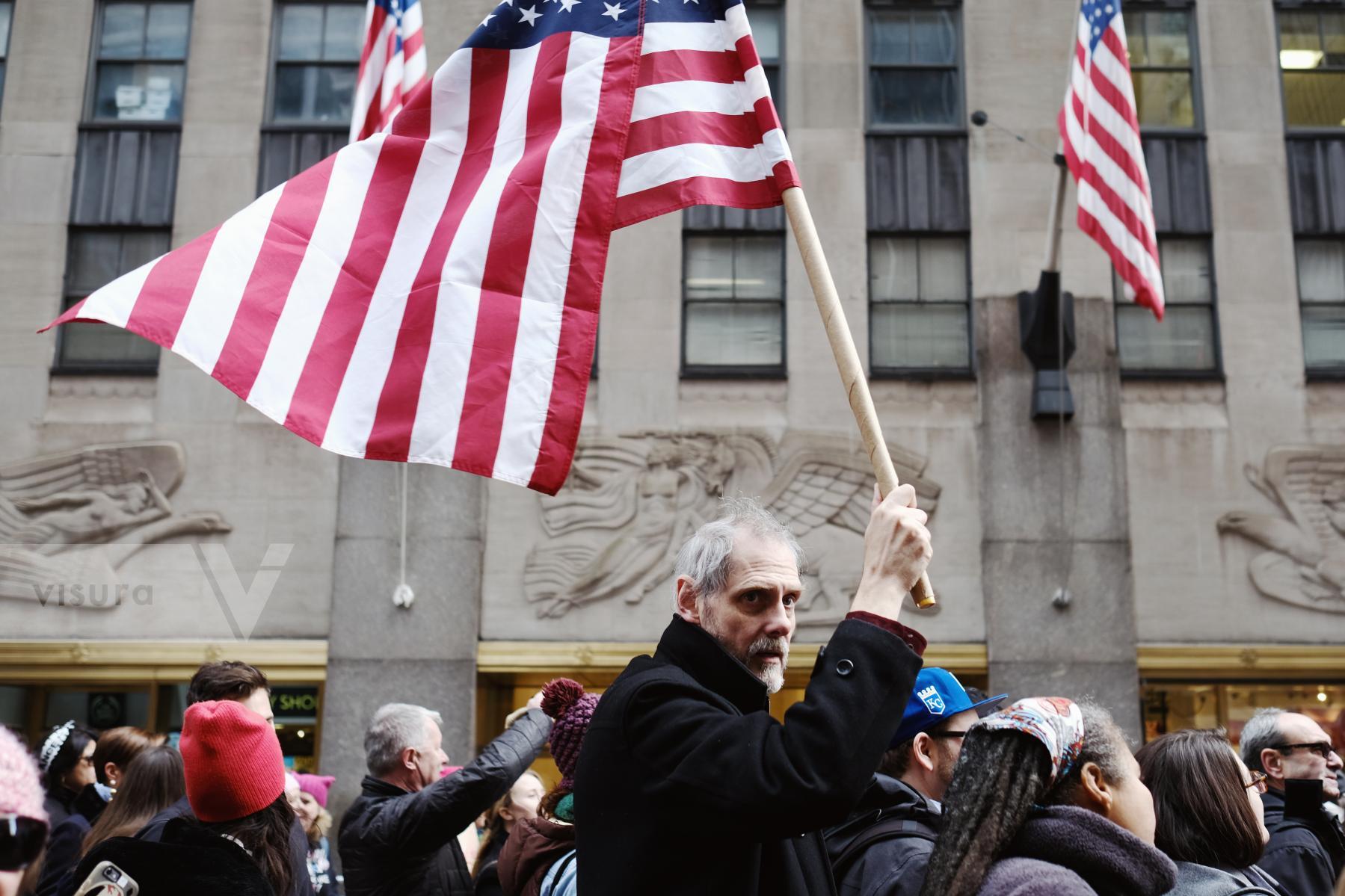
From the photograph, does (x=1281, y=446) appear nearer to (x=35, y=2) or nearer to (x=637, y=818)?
(x=637, y=818)

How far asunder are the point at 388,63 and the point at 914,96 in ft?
Result: 20.7

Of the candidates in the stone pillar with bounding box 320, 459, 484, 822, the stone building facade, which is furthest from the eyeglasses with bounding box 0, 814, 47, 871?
the stone building facade

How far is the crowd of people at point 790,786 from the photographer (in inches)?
100.0

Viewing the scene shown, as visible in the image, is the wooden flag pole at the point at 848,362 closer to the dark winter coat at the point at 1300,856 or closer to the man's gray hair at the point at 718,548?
the man's gray hair at the point at 718,548

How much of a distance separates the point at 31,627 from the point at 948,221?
10724 mm

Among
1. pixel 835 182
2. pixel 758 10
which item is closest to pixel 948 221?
pixel 835 182

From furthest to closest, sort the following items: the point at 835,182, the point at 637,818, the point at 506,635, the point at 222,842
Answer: the point at 835,182 → the point at 506,635 → the point at 222,842 → the point at 637,818

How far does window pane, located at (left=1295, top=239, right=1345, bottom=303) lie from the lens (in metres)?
14.4

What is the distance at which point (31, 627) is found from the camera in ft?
44.4

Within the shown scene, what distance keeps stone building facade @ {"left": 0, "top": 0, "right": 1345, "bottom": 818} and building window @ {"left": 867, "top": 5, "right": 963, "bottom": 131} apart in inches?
1.5

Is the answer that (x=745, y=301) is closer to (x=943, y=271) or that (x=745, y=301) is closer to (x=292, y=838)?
(x=943, y=271)

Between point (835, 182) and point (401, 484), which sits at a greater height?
point (835, 182)

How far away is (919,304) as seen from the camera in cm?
1439

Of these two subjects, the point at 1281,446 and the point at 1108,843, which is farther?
the point at 1281,446
